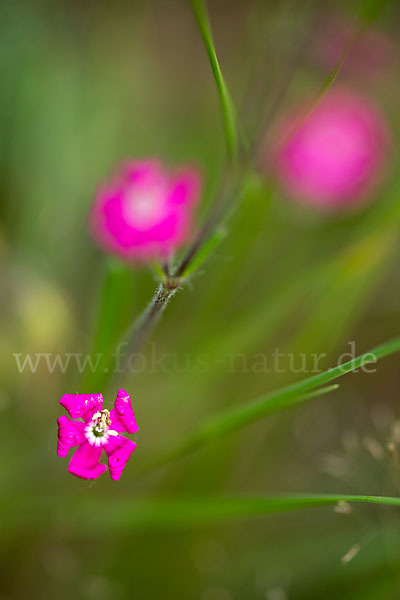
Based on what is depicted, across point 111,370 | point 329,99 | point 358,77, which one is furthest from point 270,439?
point 358,77

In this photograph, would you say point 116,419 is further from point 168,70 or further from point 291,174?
point 168,70

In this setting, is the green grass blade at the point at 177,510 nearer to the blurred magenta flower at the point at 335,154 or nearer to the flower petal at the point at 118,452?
Result: the flower petal at the point at 118,452

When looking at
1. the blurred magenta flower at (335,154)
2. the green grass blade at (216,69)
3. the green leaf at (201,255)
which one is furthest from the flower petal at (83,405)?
the blurred magenta flower at (335,154)

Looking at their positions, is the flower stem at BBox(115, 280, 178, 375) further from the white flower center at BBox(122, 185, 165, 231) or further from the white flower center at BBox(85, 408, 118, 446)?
the white flower center at BBox(122, 185, 165, 231)

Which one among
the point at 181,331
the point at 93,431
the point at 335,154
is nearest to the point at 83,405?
the point at 93,431

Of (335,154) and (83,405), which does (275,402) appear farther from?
(335,154)

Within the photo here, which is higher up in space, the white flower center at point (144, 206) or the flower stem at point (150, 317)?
the white flower center at point (144, 206)

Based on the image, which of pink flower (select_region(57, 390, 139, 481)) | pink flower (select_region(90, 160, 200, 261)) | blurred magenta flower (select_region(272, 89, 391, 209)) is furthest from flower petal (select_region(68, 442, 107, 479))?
blurred magenta flower (select_region(272, 89, 391, 209))
